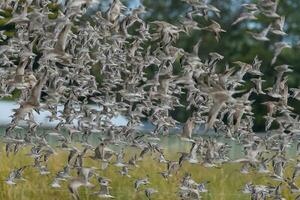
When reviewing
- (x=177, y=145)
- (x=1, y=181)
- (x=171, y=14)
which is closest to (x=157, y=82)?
(x=1, y=181)

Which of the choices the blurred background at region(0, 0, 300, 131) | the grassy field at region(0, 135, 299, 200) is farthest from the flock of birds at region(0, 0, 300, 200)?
the blurred background at region(0, 0, 300, 131)

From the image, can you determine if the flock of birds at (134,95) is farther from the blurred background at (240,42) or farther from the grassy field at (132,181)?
the blurred background at (240,42)

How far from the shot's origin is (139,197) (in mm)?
12773

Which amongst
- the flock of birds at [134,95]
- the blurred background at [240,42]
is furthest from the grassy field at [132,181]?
the blurred background at [240,42]

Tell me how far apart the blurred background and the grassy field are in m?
13.9

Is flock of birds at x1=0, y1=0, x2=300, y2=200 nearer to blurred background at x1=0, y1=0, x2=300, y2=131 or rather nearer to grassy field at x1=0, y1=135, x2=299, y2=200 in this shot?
grassy field at x1=0, y1=135, x2=299, y2=200

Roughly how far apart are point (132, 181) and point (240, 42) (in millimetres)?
19205

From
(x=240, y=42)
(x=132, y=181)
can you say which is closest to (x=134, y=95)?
(x=132, y=181)

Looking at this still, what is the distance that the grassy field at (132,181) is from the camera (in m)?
12.7

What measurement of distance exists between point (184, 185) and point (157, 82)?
1.73 metres

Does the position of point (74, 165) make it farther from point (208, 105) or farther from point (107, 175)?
point (208, 105)

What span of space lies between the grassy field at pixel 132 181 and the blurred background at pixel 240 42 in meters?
13.9

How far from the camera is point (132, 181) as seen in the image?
44.1ft

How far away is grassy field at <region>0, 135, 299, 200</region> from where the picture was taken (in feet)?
41.5
